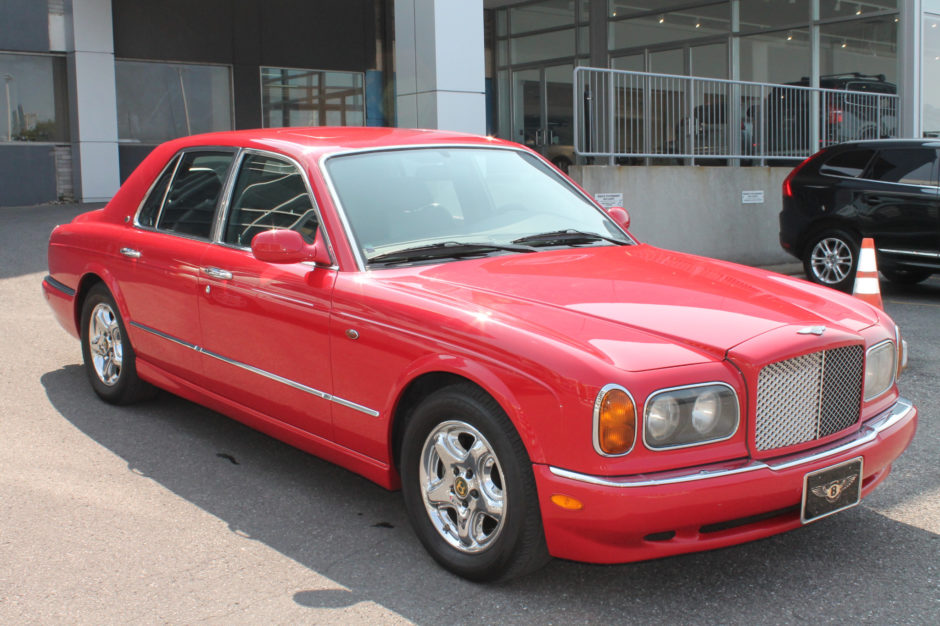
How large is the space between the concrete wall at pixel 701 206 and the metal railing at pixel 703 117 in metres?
0.23

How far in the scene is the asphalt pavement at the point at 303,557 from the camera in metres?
3.41

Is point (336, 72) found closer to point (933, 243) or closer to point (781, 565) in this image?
point (933, 243)

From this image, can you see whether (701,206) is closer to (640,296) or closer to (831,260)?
(831,260)

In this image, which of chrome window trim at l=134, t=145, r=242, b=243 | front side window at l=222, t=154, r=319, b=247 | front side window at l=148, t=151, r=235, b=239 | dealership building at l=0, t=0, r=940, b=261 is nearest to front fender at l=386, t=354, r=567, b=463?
front side window at l=222, t=154, r=319, b=247

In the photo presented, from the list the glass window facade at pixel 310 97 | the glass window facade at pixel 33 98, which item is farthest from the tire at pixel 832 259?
the glass window facade at pixel 33 98

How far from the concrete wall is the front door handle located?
748 centimetres

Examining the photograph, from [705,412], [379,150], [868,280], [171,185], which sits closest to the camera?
[705,412]

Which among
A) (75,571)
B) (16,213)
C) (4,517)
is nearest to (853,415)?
(75,571)

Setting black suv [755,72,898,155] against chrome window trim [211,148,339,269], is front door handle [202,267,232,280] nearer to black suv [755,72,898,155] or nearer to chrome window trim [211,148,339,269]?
chrome window trim [211,148,339,269]

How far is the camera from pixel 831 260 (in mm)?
11469

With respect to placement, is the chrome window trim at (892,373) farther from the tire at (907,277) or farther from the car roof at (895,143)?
the tire at (907,277)

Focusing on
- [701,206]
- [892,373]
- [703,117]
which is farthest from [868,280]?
[703,117]

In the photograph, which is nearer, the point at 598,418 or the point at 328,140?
the point at 598,418

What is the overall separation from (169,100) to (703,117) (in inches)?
417
